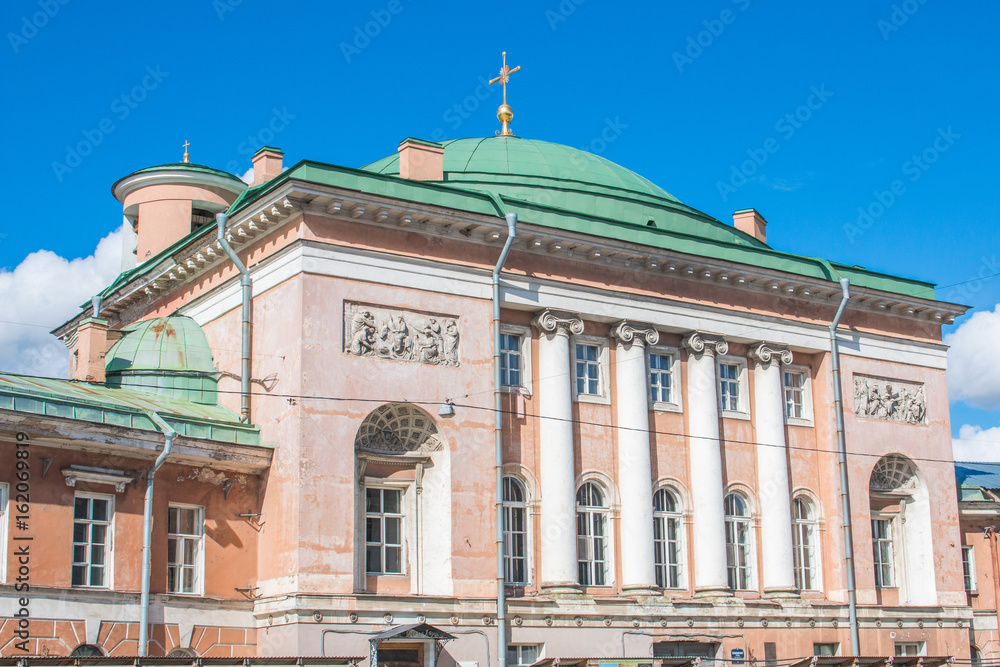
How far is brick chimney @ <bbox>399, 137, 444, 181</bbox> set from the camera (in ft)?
87.0

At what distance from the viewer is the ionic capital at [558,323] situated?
2527 cm

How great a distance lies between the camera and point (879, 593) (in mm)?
29188

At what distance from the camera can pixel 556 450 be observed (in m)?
24.9

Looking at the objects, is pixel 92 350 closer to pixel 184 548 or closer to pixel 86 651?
pixel 184 548

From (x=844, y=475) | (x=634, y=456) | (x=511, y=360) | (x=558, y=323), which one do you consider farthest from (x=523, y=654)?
(x=844, y=475)

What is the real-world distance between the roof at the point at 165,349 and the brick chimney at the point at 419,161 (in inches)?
212

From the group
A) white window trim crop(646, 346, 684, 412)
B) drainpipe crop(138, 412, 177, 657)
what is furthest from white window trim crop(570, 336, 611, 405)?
drainpipe crop(138, 412, 177, 657)

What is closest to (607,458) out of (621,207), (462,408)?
(462,408)

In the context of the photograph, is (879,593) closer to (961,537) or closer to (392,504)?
(961,537)

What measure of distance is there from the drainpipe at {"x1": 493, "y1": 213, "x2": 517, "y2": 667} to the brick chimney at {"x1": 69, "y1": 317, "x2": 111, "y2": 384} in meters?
7.71

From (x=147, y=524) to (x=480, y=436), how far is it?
621 centimetres

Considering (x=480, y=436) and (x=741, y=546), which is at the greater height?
(x=480, y=436)

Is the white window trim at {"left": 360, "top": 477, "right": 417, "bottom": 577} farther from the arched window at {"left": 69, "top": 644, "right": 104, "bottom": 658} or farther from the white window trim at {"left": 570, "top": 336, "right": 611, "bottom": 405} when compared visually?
the arched window at {"left": 69, "top": 644, "right": 104, "bottom": 658}

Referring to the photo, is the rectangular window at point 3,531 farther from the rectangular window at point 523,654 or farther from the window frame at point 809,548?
the window frame at point 809,548
